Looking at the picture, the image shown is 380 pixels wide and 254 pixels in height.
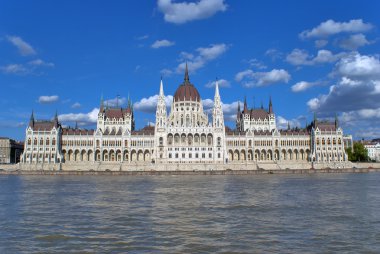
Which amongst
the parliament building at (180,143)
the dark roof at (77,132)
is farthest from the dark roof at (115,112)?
the dark roof at (77,132)

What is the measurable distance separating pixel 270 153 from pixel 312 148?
1209 cm

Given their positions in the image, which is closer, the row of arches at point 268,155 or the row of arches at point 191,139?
the row of arches at point 191,139

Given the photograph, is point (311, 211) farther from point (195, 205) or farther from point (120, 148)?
point (120, 148)

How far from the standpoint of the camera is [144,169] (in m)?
97.7

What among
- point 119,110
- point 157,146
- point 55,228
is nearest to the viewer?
point 55,228

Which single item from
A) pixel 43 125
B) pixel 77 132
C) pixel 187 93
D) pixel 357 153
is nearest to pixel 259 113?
Answer: pixel 187 93

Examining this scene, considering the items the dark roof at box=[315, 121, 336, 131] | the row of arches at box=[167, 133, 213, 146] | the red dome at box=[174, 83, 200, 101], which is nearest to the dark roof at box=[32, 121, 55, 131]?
the row of arches at box=[167, 133, 213, 146]

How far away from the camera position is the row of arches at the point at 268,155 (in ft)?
381

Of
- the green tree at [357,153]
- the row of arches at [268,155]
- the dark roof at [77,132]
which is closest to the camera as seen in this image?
the dark roof at [77,132]

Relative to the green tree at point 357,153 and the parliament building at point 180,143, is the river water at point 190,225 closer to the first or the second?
the parliament building at point 180,143

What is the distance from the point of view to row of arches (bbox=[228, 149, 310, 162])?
116 metres

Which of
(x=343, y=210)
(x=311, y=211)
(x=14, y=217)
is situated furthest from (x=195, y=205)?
(x=14, y=217)

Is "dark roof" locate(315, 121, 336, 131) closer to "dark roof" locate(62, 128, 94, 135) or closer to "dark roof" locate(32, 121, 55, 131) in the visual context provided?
"dark roof" locate(62, 128, 94, 135)

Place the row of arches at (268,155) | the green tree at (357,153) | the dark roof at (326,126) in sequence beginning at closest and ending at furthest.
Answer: the row of arches at (268,155) → the dark roof at (326,126) → the green tree at (357,153)
